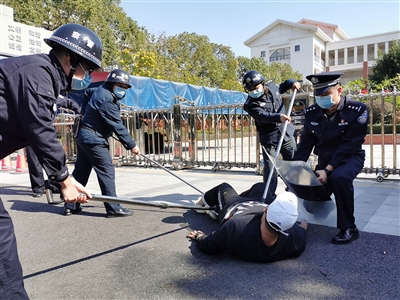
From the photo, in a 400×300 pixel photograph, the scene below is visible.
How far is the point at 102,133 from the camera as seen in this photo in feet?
14.7

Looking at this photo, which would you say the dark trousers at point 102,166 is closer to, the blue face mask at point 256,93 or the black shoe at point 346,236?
the blue face mask at point 256,93

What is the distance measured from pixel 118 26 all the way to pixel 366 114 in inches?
960

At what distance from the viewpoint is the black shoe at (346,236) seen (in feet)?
10.3

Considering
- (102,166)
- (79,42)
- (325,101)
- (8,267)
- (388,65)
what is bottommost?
(8,267)

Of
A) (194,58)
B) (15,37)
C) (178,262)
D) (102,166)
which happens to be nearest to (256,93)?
(102,166)

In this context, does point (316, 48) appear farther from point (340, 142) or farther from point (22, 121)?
point (22, 121)

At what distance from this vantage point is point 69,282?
104 inches

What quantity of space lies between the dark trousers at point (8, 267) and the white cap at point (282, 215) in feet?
5.30

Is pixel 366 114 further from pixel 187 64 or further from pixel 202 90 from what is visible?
pixel 187 64

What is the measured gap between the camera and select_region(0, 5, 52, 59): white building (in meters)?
12.4

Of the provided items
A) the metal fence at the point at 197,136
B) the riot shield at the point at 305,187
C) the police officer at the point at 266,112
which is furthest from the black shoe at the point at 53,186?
the metal fence at the point at 197,136

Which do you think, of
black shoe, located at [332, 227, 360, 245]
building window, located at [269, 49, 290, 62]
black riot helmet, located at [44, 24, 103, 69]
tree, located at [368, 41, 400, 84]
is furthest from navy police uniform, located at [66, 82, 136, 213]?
building window, located at [269, 49, 290, 62]

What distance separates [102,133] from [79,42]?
2.38m

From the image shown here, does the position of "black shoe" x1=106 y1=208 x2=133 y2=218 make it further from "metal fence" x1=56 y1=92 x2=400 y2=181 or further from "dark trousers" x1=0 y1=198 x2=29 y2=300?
"metal fence" x1=56 y1=92 x2=400 y2=181
